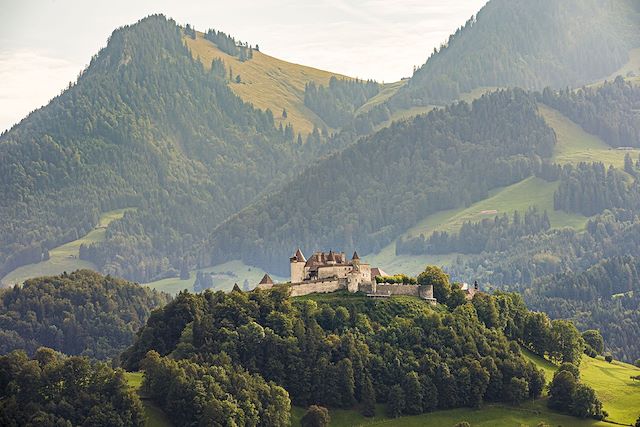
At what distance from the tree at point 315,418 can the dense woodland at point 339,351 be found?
3.89 metres

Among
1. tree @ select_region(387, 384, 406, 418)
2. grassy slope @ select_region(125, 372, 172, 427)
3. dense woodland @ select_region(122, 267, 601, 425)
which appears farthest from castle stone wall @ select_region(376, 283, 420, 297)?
grassy slope @ select_region(125, 372, 172, 427)

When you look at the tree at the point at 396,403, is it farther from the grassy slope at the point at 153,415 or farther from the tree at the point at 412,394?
the grassy slope at the point at 153,415

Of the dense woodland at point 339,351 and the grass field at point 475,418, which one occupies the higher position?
the dense woodland at point 339,351

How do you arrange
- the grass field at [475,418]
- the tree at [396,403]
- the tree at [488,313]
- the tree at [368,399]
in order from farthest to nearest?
the tree at [488,313], the tree at [396,403], the tree at [368,399], the grass field at [475,418]

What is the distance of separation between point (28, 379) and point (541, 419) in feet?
234

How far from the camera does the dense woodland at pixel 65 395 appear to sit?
156m

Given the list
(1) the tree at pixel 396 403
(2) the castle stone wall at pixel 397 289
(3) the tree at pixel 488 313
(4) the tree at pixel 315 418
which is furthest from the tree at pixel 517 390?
(4) the tree at pixel 315 418

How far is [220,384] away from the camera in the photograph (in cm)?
16625

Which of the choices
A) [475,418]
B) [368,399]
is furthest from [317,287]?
[475,418]

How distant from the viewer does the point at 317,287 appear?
194500 mm

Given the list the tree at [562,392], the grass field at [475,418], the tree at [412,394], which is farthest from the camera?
the tree at [562,392]

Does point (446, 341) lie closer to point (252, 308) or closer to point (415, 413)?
point (415, 413)

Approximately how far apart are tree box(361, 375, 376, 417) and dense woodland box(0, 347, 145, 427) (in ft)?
109

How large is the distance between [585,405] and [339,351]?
36.3 metres
